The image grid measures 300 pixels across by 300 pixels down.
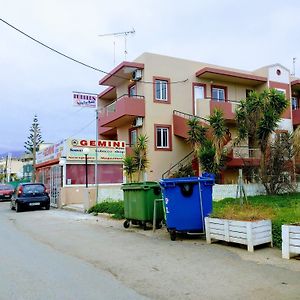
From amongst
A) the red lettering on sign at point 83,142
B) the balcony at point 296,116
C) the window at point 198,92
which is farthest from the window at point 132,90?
the balcony at point 296,116

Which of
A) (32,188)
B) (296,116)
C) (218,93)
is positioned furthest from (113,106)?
(296,116)

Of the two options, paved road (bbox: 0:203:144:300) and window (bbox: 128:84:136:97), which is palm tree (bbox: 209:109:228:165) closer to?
window (bbox: 128:84:136:97)

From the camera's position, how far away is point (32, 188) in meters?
22.9

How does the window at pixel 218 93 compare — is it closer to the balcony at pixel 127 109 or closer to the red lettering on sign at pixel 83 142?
the balcony at pixel 127 109

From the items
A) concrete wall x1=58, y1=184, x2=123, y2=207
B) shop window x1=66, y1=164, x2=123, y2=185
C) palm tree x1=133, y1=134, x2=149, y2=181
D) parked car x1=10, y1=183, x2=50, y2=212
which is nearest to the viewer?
concrete wall x1=58, y1=184, x2=123, y2=207

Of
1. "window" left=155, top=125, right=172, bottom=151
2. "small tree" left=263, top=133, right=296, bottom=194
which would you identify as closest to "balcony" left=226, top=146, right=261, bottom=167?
"small tree" left=263, top=133, right=296, bottom=194

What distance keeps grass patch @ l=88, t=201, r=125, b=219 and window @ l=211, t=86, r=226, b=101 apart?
13692mm

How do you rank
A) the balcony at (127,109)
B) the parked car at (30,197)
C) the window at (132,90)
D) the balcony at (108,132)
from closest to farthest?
the parked car at (30,197) → the balcony at (127,109) → the window at (132,90) → the balcony at (108,132)

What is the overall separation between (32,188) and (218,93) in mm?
14609

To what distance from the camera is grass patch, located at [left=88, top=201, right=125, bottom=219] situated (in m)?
15.9

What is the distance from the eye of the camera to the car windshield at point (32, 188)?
890 inches

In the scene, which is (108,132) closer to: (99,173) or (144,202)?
(99,173)

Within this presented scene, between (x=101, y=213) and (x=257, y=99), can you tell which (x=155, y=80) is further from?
(x=101, y=213)

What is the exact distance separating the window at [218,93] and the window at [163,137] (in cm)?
447
